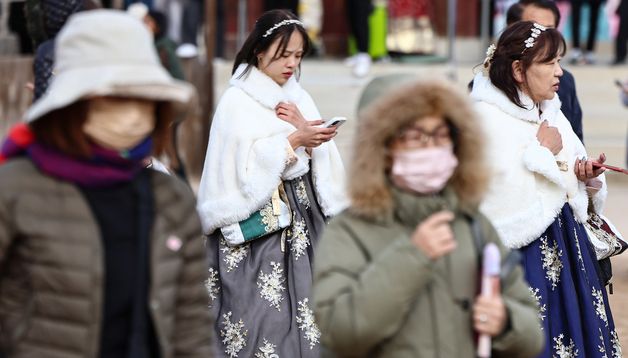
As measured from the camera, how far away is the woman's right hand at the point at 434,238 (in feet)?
12.9

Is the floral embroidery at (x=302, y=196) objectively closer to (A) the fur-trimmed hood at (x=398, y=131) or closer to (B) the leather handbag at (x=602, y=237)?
(B) the leather handbag at (x=602, y=237)

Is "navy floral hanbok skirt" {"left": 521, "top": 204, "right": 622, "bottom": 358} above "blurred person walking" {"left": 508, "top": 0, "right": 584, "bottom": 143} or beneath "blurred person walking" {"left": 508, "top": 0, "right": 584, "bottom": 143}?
beneath

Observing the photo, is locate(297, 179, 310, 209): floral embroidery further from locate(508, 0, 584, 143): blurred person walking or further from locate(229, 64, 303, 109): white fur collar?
locate(508, 0, 584, 143): blurred person walking

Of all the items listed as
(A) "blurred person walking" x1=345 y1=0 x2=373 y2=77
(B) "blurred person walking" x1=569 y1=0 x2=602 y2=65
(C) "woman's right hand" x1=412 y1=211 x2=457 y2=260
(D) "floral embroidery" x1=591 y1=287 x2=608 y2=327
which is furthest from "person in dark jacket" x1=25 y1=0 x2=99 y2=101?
(B) "blurred person walking" x1=569 y1=0 x2=602 y2=65

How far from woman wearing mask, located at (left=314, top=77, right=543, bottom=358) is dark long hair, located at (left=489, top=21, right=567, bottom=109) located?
2.41 m

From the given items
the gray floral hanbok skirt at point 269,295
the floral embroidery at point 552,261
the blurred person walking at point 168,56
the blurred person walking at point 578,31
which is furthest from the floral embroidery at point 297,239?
the blurred person walking at point 578,31

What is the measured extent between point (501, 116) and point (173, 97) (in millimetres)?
2811

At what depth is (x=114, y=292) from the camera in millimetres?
3906

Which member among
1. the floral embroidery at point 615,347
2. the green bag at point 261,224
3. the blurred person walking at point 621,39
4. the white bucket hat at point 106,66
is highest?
the white bucket hat at point 106,66

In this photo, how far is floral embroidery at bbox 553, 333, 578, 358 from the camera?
6.61m

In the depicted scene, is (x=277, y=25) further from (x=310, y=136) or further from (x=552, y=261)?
(x=552, y=261)

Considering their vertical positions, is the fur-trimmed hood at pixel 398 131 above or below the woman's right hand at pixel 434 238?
above

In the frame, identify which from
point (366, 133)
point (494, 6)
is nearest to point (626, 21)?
point (494, 6)

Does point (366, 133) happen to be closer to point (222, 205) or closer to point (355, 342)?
point (355, 342)
